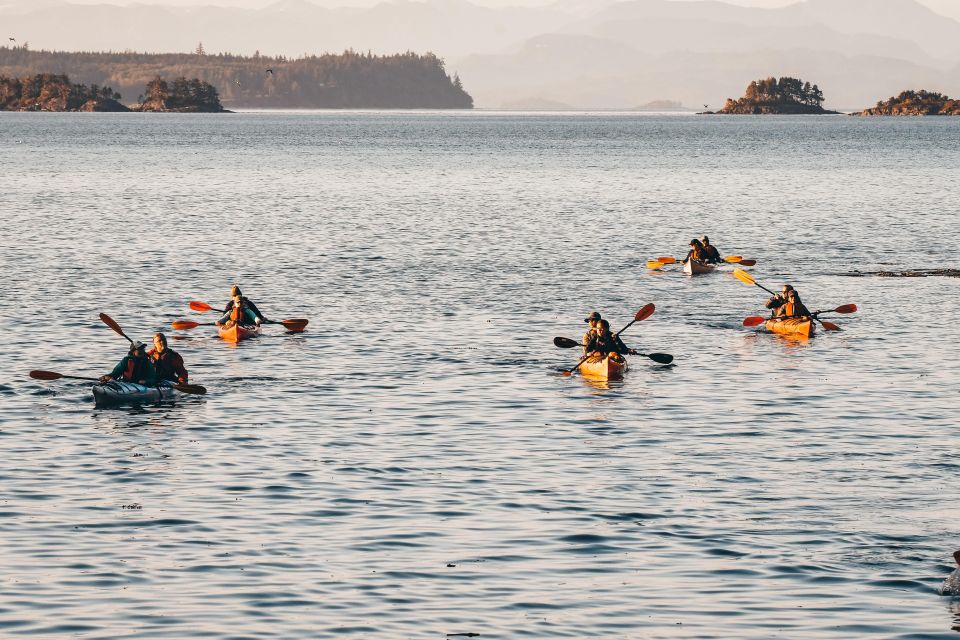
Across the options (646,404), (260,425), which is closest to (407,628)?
(260,425)

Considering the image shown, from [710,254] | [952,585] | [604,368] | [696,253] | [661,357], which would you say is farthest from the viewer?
[710,254]

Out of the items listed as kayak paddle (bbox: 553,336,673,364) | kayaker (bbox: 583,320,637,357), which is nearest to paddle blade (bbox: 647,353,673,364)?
A: kayak paddle (bbox: 553,336,673,364)

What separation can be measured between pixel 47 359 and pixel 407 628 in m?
24.8

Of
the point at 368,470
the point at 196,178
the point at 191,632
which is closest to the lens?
the point at 191,632

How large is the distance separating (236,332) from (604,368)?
42.9 ft

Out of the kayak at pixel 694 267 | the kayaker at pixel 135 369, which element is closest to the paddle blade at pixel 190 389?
the kayaker at pixel 135 369

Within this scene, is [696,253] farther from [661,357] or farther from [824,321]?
[661,357]

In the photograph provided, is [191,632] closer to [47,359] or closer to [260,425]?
[260,425]

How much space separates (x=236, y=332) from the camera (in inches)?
1838

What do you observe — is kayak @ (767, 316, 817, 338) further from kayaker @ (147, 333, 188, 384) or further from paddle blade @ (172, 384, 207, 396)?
kayaker @ (147, 333, 188, 384)

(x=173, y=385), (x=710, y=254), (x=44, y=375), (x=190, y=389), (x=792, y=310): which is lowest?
(x=190, y=389)

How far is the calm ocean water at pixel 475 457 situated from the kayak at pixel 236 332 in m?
1.22

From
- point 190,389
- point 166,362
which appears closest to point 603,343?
point 190,389

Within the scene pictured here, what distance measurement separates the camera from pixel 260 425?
3422 cm
